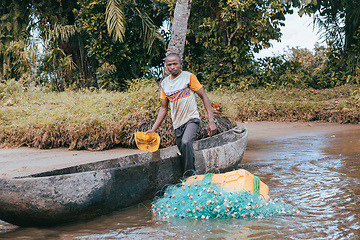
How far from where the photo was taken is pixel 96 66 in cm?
1434

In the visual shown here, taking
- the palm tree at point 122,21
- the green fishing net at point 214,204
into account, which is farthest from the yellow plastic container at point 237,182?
the palm tree at point 122,21

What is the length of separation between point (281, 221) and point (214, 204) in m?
0.65

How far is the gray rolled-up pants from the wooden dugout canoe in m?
0.11

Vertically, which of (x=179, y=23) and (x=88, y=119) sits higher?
(x=179, y=23)

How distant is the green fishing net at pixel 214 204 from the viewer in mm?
3562

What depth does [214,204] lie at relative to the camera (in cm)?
361

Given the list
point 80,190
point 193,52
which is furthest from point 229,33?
point 80,190

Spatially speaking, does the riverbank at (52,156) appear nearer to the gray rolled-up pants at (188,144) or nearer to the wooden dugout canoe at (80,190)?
the wooden dugout canoe at (80,190)

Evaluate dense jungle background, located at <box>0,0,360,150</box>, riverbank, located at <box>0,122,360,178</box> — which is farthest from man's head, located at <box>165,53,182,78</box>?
dense jungle background, located at <box>0,0,360,150</box>

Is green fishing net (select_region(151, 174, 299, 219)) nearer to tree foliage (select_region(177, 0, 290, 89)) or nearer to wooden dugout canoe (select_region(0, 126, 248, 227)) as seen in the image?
wooden dugout canoe (select_region(0, 126, 248, 227))

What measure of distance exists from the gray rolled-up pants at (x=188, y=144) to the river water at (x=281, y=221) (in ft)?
2.26

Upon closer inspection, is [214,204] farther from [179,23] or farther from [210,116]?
[179,23]

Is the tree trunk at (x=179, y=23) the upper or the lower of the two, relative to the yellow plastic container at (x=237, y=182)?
upper

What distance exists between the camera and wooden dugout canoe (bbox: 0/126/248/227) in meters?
3.10
